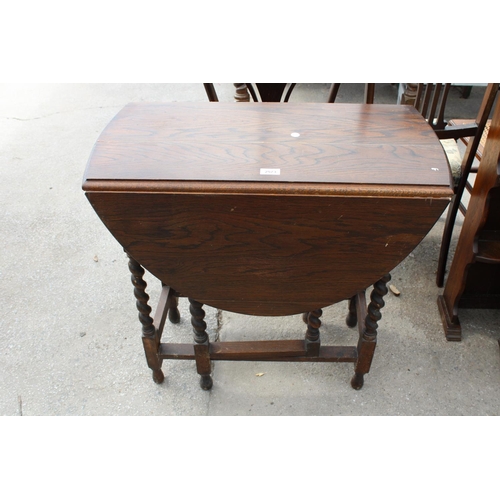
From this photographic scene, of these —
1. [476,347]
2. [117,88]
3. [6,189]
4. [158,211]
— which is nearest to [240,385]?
[158,211]

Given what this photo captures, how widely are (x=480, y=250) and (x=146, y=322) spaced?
121 centimetres

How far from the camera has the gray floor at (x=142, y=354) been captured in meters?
1.54

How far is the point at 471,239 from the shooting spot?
156 cm

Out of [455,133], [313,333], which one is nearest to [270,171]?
[313,333]

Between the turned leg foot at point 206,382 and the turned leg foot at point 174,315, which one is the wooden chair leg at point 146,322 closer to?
the turned leg foot at point 206,382

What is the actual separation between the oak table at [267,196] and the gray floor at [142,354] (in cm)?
37

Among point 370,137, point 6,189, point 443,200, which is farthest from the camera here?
point 6,189

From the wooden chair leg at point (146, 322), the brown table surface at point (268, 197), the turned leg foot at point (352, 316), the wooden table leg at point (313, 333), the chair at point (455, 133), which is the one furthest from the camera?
the turned leg foot at point (352, 316)

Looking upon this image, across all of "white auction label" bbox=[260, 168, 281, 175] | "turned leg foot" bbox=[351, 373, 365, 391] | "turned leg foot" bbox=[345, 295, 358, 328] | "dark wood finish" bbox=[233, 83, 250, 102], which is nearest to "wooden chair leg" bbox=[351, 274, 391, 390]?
"turned leg foot" bbox=[351, 373, 365, 391]

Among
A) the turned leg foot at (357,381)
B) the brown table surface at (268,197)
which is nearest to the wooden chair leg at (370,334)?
the turned leg foot at (357,381)

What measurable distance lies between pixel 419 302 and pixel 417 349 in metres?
0.26

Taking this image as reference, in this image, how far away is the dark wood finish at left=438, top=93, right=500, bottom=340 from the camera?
56.4 inches

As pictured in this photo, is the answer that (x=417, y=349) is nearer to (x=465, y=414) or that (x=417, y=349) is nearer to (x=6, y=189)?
(x=465, y=414)

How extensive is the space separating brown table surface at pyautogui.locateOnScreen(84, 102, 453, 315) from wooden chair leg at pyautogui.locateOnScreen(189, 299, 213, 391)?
117 mm
